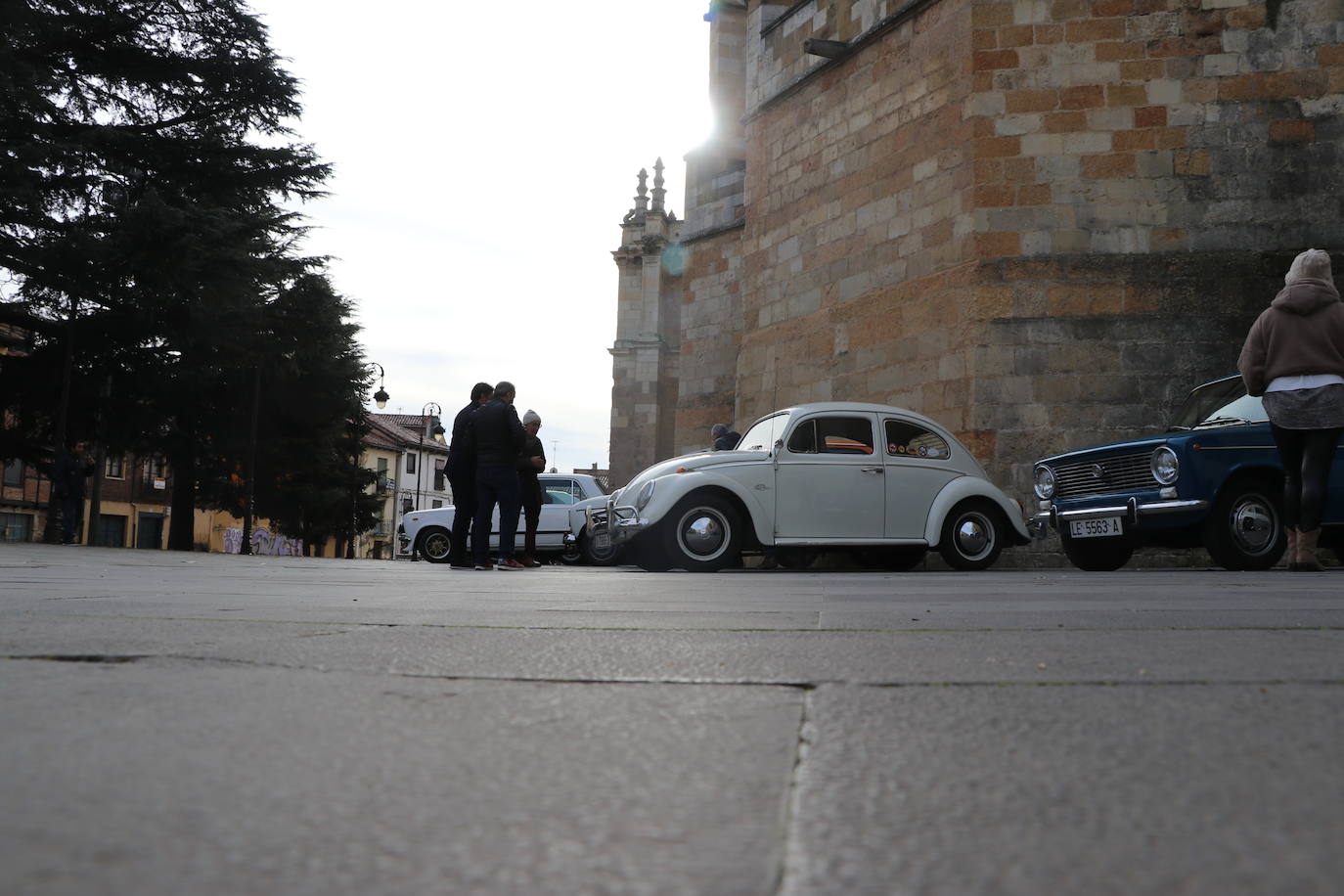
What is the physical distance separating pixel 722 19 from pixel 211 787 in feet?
90.3

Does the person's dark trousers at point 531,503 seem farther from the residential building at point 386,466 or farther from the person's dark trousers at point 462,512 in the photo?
the residential building at point 386,466

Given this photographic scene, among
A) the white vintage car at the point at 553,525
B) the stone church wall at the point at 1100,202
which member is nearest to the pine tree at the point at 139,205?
the white vintage car at the point at 553,525

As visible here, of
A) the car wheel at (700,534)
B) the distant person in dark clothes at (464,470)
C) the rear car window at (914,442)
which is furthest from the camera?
the distant person in dark clothes at (464,470)

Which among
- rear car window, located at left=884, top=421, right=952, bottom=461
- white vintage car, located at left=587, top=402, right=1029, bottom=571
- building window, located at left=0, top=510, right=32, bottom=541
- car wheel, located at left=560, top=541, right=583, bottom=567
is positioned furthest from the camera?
building window, located at left=0, top=510, right=32, bottom=541

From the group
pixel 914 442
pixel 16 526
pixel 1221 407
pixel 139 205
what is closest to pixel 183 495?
pixel 139 205

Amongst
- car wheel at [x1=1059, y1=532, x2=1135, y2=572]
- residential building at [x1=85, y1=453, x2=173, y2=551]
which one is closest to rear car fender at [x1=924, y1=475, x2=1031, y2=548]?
car wheel at [x1=1059, y1=532, x2=1135, y2=572]

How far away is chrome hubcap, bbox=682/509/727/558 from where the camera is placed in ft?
37.5

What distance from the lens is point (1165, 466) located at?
1038 centimetres

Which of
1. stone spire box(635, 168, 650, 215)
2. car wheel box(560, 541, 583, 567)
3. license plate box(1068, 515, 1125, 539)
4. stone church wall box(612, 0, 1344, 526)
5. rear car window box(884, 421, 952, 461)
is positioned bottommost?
car wheel box(560, 541, 583, 567)

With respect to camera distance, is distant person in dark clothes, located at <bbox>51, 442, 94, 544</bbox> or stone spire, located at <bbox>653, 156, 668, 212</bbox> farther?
stone spire, located at <bbox>653, 156, 668, 212</bbox>

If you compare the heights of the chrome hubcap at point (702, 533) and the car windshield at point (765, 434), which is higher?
the car windshield at point (765, 434)

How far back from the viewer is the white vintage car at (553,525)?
780 inches

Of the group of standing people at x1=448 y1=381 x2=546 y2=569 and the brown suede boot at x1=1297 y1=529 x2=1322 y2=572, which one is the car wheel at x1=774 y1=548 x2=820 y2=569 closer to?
the group of standing people at x1=448 y1=381 x2=546 y2=569

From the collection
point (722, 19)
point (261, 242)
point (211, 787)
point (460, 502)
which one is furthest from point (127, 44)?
point (211, 787)
